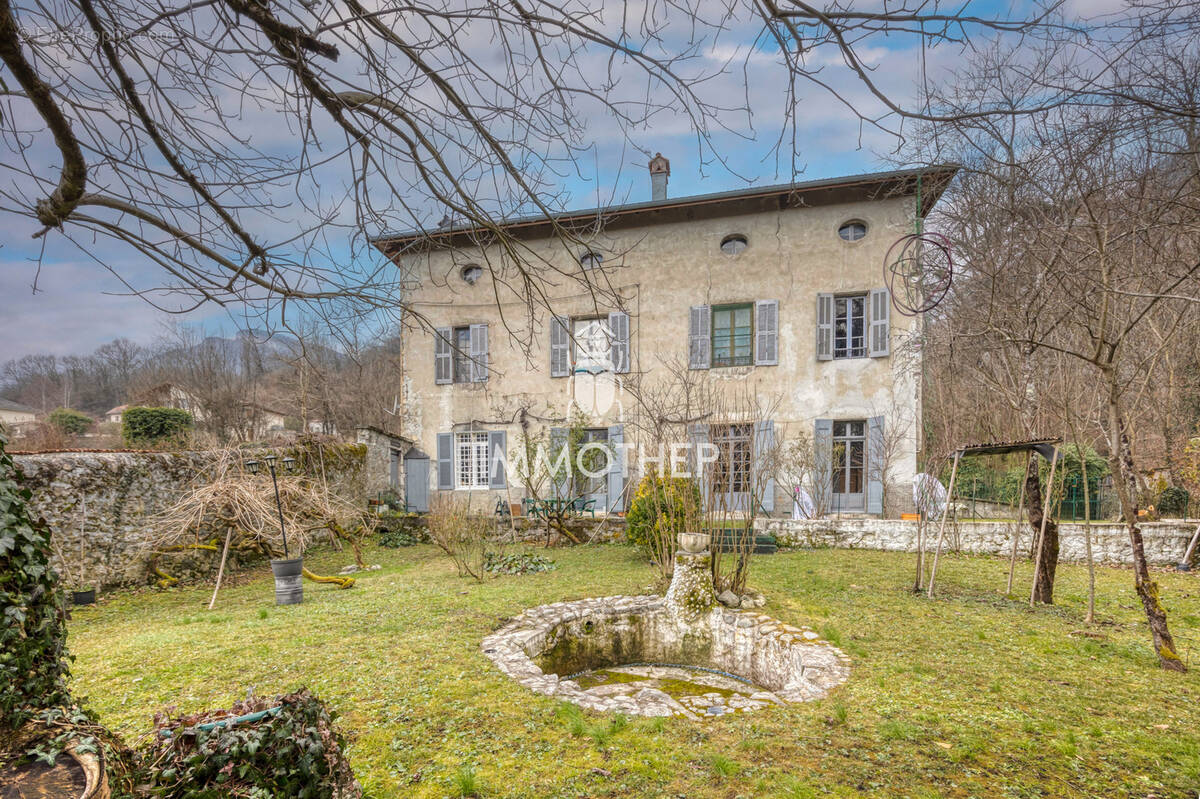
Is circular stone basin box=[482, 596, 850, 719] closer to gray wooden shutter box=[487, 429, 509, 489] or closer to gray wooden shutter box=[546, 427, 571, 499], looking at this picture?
gray wooden shutter box=[546, 427, 571, 499]

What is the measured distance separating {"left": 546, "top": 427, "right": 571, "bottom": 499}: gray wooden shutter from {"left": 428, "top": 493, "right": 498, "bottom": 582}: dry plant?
3487 mm

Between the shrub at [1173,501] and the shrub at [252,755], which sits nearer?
the shrub at [252,755]

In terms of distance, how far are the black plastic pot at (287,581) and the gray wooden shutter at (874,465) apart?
10.4m

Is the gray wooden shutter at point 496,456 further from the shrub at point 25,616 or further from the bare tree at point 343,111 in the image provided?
the shrub at point 25,616

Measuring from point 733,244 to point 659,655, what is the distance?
390 inches

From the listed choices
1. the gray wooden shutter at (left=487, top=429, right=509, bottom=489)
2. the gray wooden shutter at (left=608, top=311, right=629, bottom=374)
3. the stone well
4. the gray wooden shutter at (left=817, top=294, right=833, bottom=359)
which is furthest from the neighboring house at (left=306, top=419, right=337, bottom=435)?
the stone well

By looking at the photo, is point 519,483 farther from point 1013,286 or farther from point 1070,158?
point 1070,158

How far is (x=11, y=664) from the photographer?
1.46m

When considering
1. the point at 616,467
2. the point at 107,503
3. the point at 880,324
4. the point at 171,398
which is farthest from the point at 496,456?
the point at 171,398

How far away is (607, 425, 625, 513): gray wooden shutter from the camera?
1284 centimetres

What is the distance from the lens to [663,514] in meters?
7.77

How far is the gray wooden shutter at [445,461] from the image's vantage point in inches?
560

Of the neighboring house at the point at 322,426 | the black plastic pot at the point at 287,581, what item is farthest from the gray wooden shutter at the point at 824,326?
the neighboring house at the point at 322,426

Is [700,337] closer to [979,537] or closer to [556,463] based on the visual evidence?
[556,463]
